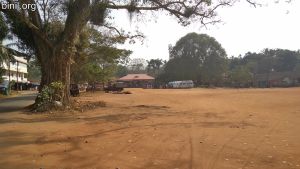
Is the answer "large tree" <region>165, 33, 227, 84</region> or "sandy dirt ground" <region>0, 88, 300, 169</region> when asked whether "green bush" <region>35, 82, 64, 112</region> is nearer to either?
"sandy dirt ground" <region>0, 88, 300, 169</region>

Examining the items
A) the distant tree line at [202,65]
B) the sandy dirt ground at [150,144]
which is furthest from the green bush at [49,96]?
the distant tree line at [202,65]

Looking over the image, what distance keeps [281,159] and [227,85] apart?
72.2 m

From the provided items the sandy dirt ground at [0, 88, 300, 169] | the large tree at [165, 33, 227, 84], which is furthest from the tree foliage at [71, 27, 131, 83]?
the large tree at [165, 33, 227, 84]

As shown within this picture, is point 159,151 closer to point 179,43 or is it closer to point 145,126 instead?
point 145,126

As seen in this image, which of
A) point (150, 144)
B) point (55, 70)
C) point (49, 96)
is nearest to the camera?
point (150, 144)

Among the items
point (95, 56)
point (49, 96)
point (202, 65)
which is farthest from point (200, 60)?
point (49, 96)

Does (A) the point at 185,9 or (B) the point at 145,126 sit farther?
(A) the point at 185,9

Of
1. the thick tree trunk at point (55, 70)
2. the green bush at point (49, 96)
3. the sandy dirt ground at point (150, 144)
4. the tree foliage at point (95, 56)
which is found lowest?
the sandy dirt ground at point (150, 144)

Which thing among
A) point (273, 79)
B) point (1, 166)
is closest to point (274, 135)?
point (1, 166)

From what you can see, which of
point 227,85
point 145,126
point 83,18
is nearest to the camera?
point 145,126

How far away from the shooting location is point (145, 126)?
11.8 metres

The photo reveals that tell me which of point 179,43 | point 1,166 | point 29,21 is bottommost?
point 1,166

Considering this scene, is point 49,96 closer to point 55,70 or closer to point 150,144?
point 55,70

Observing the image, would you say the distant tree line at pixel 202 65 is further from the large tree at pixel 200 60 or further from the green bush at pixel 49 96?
the green bush at pixel 49 96
